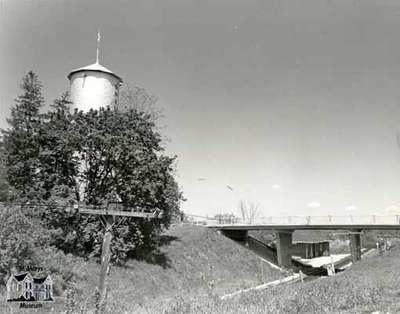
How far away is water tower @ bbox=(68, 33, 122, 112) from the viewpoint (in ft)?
110

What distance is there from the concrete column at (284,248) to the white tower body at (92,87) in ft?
76.1

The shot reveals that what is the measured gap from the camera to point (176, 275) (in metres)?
28.0

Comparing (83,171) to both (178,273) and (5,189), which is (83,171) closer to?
(5,189)

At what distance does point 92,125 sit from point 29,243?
10925 mm

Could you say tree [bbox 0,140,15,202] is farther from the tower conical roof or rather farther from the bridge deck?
the bridge deck

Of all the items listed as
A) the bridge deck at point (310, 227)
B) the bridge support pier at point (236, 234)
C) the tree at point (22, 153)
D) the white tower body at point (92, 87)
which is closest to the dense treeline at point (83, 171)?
the tree at point (22, 153)

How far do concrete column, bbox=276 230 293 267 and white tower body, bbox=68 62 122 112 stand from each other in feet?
76.1

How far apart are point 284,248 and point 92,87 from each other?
87.0 feet

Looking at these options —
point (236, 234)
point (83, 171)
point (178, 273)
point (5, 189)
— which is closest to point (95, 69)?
point (83, 171)

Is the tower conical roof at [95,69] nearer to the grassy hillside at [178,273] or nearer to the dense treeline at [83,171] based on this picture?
the dense treeline at [83,171]

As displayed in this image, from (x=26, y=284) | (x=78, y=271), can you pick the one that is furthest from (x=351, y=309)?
(x=78, y=271)

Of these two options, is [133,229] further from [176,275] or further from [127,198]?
[176,275]

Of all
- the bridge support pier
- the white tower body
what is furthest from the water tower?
the bridge support pier

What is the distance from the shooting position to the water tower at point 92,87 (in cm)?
3353
